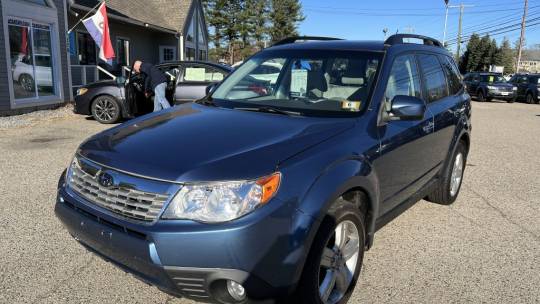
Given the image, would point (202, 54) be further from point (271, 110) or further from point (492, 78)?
point (271, 110)

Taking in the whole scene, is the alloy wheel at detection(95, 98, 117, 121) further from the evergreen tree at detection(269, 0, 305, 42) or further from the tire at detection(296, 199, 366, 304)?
the evergreen tree at detection(269, 0, 305, 42)

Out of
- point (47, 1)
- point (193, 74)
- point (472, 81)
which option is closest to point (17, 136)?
point (193, 74)

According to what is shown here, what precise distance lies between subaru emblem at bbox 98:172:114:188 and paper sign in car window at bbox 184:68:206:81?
8.05 m

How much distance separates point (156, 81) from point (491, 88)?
21.3 metres

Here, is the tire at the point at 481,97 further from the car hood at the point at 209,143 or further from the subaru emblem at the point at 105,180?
the subaru emblem at the point at 105,180

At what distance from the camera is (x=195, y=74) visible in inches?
417

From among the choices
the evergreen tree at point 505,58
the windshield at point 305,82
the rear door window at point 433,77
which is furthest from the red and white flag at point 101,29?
the evergreen tree at point 505,58

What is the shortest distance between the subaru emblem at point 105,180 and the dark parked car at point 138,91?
760 cm

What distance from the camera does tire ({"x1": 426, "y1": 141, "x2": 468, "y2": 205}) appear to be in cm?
496

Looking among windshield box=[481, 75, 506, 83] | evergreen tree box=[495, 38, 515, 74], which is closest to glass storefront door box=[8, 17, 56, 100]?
windshield box=[481, 75, 506, 83]

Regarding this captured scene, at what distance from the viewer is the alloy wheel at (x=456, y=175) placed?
5262 millimetres

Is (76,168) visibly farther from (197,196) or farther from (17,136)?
(17,136)

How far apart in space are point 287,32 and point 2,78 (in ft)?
198

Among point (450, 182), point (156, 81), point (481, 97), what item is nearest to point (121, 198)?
point (450, 182)
